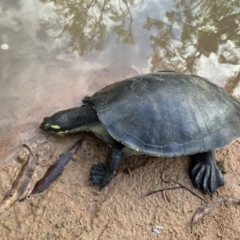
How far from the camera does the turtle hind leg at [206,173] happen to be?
3500 mm

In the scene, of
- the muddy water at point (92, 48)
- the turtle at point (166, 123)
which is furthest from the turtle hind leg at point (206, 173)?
the muddy water at point (92, 48)

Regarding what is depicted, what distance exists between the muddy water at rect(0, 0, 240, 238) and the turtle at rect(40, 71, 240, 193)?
751mm

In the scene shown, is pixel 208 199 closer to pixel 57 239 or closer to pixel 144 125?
pixel 144 125

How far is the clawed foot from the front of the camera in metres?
3.41

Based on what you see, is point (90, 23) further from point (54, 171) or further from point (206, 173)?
point (206, 173)

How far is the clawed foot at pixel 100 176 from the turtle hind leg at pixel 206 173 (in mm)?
925

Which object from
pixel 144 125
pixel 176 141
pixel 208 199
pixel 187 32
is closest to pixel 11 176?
pixel 144 125

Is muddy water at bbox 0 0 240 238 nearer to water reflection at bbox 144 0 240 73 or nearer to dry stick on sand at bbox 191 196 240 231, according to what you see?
water reflection at bbox 144 0 240 73

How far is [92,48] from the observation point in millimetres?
5098

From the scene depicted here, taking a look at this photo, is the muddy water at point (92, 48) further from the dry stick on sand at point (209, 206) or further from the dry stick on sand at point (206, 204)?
the dry stick on sand at point (209, 206)

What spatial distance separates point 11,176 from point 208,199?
2079mm

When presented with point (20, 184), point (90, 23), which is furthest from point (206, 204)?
point (90, 23)

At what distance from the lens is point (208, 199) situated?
3.48m

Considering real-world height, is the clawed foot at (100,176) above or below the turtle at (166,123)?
below
